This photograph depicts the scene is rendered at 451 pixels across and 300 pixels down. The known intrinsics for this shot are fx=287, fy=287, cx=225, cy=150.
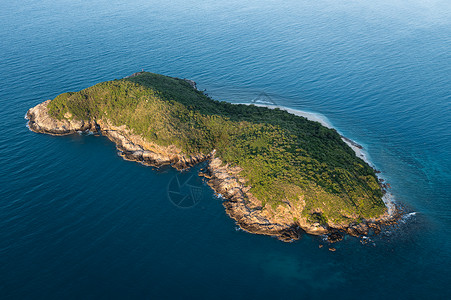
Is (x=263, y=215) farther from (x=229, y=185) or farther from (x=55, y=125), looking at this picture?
(x=55, y=125)

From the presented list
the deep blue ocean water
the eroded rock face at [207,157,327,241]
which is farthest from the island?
the deep blue ocean water

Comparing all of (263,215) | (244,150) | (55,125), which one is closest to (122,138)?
(55,125)

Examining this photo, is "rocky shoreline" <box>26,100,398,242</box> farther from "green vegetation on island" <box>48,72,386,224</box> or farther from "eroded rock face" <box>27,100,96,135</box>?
"green vegetation on island" <box>48,72,386,224</box>

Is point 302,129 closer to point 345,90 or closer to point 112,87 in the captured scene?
point 345,90

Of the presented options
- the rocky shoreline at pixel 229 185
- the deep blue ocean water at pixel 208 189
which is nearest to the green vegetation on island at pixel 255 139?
the rocky shoreline at pixel 229 185

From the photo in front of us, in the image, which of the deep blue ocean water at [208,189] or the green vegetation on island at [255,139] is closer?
the deep blue ocean water at [208,189]

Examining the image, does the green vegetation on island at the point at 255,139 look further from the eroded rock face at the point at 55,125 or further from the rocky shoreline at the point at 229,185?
the eroded rock face at the point at 55,125
